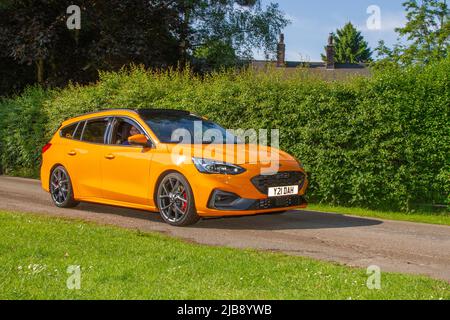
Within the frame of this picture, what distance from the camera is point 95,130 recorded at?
11234 millimetres

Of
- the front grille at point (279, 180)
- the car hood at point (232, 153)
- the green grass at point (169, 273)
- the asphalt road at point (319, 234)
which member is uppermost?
the car hood at point (232, 153)

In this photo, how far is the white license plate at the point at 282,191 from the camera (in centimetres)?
935

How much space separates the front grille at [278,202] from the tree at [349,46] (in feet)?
319

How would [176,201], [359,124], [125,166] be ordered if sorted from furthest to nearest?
1. [359,124]
2. [125,166]
3. [176,201]

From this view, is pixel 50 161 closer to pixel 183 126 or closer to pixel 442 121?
pixel 183 126

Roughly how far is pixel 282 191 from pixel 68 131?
4732 mm

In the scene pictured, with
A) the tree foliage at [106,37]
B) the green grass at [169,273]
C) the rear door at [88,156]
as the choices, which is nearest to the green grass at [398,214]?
the rear door at [88,156]

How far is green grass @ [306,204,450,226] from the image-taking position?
11.4 meters

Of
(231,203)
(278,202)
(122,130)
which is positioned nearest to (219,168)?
(231,203)

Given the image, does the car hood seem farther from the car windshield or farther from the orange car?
the car windshield

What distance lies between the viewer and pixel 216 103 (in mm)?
14242

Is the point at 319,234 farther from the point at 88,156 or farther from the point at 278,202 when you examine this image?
the point at 88,156

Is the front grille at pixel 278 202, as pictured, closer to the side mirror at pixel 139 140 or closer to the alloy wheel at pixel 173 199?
the alloy wheel at pixel 173 199

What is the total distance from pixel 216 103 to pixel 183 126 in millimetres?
3898
